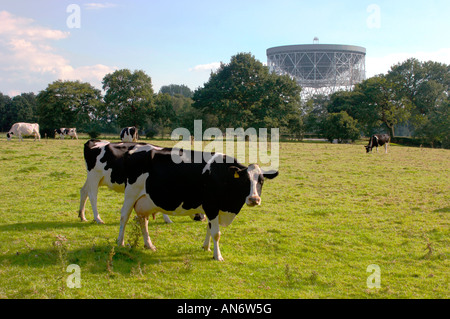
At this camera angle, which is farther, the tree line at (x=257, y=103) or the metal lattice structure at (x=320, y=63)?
the metal lattice structure at (x=320, y=63)

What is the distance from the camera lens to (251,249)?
725 cm

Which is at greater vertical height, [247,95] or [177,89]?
[177,89]

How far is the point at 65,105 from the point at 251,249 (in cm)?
5994

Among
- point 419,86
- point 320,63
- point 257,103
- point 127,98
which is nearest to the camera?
Result: point 257,103

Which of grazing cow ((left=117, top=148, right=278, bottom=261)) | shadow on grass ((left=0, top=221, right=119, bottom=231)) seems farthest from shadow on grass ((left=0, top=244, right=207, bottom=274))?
shadow on grass ((left=0, top=221, right=119, bottom=231))

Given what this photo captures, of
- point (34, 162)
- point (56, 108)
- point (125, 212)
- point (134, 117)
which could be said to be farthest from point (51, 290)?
point (56, 108)

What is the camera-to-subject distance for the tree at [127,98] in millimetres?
58938

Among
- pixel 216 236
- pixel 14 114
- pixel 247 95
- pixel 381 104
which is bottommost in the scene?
pixel 216 236

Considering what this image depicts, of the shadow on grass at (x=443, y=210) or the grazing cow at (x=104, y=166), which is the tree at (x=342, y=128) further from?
the grazing cow at (x=104, y=166)

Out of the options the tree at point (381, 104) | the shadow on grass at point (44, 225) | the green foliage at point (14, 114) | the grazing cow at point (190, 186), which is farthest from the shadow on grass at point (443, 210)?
the green foliage at point (14, 114)

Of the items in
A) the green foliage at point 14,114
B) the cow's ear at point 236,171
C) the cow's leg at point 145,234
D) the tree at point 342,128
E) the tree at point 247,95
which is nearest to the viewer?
the cow's ear at point 236,171

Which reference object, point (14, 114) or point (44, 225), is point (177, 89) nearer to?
point (14, 114)

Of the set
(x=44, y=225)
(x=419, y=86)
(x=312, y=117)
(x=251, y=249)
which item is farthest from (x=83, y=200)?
(x=419, y=86)

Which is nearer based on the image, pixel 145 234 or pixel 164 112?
pixel 145 234
